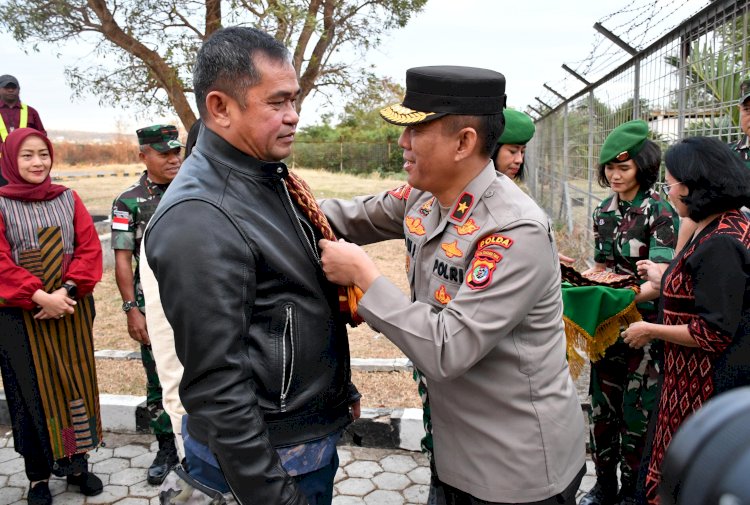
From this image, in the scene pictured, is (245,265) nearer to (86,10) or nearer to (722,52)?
(722,52)

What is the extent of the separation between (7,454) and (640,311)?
12.9ft

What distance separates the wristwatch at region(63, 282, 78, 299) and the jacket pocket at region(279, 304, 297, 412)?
2.34m

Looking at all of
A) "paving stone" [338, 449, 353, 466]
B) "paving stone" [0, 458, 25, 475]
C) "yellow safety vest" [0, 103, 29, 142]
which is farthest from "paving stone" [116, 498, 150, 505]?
"yellow safety vest" [0, 103, 29, 142]

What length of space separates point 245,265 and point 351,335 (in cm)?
464

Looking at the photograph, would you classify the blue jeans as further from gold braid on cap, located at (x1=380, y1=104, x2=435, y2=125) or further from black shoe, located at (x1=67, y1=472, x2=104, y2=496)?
black shoe, located at (x1=67, y1=472, x2=104, y2=496)

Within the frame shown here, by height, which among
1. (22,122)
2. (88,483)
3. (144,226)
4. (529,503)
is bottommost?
(88,483)

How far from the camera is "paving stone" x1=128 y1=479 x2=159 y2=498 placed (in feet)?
11.4

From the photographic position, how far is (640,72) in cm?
502

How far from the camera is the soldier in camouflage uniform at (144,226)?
3600 mm

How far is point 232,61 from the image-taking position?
5.09ft

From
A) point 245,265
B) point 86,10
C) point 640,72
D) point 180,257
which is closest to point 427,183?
point 245,265

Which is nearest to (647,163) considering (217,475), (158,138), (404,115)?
(404,115)

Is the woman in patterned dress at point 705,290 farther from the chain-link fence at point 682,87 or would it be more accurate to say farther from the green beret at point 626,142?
the chain-link fence at point 682,87

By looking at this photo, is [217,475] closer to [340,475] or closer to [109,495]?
[340,475]
